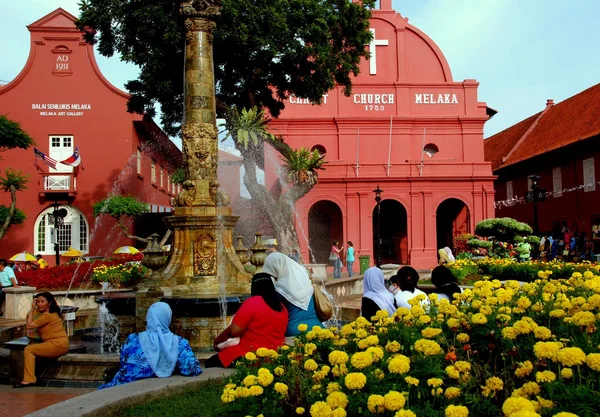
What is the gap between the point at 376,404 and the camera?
2.45 meters

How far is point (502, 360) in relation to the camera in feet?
10.2

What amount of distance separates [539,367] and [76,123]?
27.2m

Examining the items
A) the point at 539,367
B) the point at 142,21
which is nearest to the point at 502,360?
the point at 539,367

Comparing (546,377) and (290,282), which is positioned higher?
(290,282)

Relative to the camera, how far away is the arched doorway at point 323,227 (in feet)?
101

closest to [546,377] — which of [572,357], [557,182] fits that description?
[572,357]

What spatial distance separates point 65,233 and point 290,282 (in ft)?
77.7

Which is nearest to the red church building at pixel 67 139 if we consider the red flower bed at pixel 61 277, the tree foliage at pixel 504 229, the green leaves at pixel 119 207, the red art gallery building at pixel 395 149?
the green leaves at pixel 119 207

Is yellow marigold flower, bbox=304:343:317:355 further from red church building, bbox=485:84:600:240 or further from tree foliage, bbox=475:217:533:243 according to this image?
red church building, bbox=485:84:600:240

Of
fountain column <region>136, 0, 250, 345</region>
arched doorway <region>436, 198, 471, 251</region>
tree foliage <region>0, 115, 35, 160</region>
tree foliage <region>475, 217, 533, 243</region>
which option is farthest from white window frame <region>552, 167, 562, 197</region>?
fountain column <region>136, 0, 250, 345</region>

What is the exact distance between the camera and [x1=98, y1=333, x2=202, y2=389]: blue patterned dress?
4.85 m

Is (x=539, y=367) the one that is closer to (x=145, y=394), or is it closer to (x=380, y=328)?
(x=380, y=328)

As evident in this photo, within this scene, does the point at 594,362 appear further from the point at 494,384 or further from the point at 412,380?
the point at 412,380

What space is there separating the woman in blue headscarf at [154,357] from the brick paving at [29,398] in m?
1.03
